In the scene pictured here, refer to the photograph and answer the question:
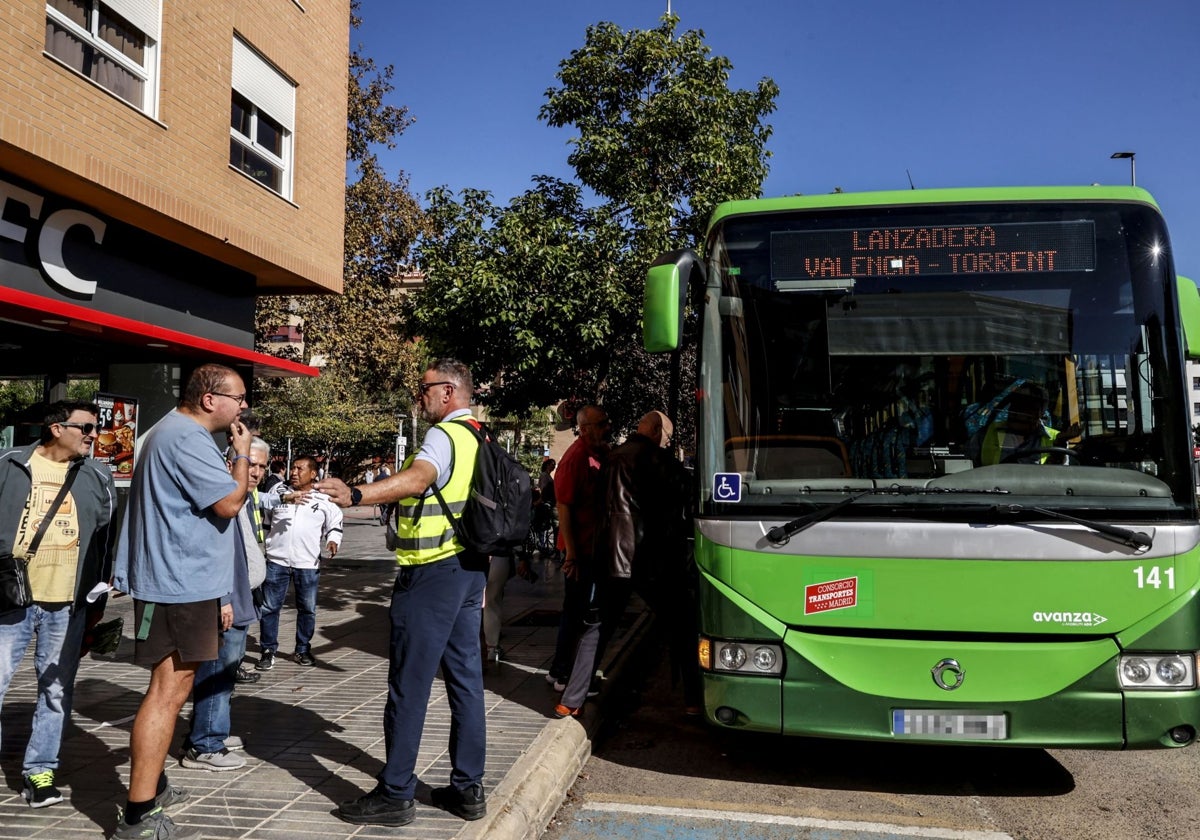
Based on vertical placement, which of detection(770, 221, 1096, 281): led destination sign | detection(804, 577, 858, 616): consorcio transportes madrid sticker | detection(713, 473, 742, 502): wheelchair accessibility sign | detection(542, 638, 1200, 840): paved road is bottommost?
detection(542, 638, 1200, 840): paved road

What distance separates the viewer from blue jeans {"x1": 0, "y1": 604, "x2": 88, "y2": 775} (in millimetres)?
4125

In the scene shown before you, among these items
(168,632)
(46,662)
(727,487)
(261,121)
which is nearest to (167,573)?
(168,632)

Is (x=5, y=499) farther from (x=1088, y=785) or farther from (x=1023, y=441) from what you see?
(x=1088, y=785)

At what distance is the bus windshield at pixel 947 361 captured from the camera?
4.50 metres

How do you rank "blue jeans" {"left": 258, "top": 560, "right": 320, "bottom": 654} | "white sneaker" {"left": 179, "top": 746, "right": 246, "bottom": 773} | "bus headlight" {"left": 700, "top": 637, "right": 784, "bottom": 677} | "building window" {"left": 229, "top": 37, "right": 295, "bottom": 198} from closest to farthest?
"bus headlight" {"left": 700, "top": 637, "right": 784, "bottom": 677}
"white sneaker" {"left": 179, "top": 746, "right": 246, "bottom": 773}
"blue jeans" {"left": 258, "top": 560, "right": 320, "bottom": 654}
"building window" {"left": 229, "top": 37, "right": 295, "bottom": 198}

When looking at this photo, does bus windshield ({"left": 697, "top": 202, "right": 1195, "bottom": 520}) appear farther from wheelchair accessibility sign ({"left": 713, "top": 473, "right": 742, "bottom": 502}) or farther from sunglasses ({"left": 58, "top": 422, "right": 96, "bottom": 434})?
sunglasses ({"left": 58, "top": 422, "right": 96, "bottom": 434})

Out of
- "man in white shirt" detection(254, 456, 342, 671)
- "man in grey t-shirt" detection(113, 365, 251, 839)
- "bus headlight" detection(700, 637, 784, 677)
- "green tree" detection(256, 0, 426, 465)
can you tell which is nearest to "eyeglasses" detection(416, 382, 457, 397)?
"man in grey t-shirt" detection(113, 365, 251, 839)

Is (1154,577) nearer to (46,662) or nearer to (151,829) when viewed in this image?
(151,829)

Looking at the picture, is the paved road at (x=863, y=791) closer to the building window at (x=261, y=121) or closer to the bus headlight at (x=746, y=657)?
the bus headlight at (x=746, y=657)

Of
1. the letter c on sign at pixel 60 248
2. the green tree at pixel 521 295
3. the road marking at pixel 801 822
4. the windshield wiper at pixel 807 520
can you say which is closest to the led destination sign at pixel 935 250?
the windshield wiper at pixel 807 520

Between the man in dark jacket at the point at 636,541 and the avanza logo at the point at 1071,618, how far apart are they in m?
2.25

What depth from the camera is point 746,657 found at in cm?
452

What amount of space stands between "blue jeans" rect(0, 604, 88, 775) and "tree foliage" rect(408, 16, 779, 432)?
23.0 feet

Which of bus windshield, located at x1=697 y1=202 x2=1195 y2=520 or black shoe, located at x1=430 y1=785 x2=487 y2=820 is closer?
black shoe, located at x1=430 y1=785 x2=487 y2=820
